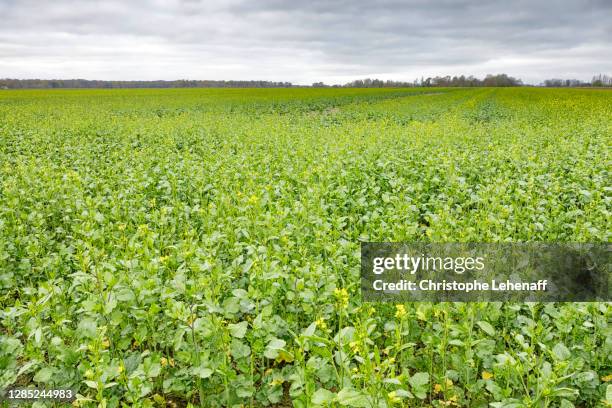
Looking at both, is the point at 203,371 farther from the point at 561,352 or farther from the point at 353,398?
the point at 561,352

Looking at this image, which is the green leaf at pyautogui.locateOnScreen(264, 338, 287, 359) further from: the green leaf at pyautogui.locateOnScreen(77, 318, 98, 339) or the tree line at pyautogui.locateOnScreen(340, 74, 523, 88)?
the tree line at pyautogui.locateOnScreen(340, 74, 523, 88)

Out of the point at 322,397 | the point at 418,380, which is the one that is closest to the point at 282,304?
the point at 418,380

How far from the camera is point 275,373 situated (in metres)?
2.75

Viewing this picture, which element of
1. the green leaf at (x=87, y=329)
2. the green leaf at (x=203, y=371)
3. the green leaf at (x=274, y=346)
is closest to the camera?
the green leaf at (x=274, y=346)

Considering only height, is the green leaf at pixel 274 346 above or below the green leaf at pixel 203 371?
above

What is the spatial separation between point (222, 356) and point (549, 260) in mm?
2976

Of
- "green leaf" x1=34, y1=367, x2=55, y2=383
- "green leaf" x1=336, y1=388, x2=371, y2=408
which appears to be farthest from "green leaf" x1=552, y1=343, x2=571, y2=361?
"green leaf" x1=34, y1=367, x2=55, y2=383

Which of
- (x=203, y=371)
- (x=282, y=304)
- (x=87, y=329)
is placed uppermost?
(x=87, y=329)

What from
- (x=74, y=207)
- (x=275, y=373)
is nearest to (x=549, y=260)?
(x=275, y=373)

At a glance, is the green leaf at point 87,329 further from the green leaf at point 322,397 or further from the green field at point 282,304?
the green leaf at point 322,397

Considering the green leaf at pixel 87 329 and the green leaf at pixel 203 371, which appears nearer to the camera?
the green leaf at pixel 203 371

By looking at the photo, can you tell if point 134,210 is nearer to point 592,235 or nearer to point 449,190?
point 449,190

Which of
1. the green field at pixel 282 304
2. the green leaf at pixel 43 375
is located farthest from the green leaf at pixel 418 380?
the green leaf at pixel 43 375

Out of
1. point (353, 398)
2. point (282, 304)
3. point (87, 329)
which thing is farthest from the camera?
point (282, 304)
